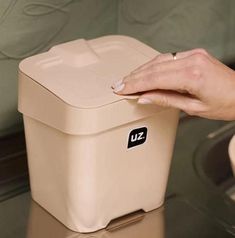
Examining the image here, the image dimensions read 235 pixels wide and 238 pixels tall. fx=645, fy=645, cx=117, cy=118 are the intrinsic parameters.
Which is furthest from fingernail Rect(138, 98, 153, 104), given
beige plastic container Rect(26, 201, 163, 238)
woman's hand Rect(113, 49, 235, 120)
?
beige plastic container Rect(26, 201, 163, 238)

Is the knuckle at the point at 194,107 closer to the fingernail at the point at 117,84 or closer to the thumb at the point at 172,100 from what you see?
the thumb at the point at 172,100

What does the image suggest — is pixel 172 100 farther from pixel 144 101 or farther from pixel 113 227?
pixel 113 227

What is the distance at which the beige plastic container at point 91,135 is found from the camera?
0.88m

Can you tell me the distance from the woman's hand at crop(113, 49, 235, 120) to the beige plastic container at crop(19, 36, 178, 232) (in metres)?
0.03

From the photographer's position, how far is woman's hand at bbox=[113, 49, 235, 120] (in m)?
0.88

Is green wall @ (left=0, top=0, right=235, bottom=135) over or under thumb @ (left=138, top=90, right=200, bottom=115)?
under

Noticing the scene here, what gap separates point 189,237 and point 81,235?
0.55 ft

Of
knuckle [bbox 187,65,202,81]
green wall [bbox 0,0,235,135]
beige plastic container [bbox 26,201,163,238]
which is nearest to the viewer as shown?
knuckle [bbox 187,65,202,81]

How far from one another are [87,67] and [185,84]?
163 mm

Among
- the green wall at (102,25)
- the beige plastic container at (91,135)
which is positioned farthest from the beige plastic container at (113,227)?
the green wall at (102,25)

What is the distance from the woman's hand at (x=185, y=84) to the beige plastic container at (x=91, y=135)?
0.03 metres

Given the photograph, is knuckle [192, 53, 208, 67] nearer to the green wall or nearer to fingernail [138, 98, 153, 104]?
fingernail [138, 98, 153, 104]

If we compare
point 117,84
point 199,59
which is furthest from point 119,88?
point 199,59

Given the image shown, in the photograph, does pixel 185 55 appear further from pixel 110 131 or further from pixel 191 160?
pixel 191 160
